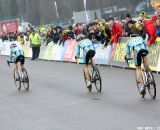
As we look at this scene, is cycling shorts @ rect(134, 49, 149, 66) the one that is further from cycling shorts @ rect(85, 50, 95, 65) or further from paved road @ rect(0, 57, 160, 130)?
cycling shorts @ rect(85, 50, 95, 65)

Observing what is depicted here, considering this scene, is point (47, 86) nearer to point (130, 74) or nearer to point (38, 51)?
point (130, 74)

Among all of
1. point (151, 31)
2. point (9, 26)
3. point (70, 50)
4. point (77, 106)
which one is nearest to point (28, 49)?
point (70, 50)

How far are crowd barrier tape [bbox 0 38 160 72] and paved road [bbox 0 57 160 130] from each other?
94 cm

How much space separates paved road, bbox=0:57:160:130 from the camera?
9781mm

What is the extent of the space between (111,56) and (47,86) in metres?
4.76

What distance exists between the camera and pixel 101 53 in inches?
887

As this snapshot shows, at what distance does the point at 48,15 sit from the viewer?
84.3 m

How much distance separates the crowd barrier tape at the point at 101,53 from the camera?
17594mm

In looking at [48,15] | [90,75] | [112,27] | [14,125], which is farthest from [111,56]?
[48,15]

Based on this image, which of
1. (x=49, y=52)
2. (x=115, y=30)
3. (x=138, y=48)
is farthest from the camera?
(x=49, y=52)

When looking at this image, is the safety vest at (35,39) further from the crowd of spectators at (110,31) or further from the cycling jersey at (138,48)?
the cycling jersey at (138,48)

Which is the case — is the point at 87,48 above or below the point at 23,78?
above

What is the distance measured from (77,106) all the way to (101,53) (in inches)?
409

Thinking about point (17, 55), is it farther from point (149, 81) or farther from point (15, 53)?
point (149, 81)
